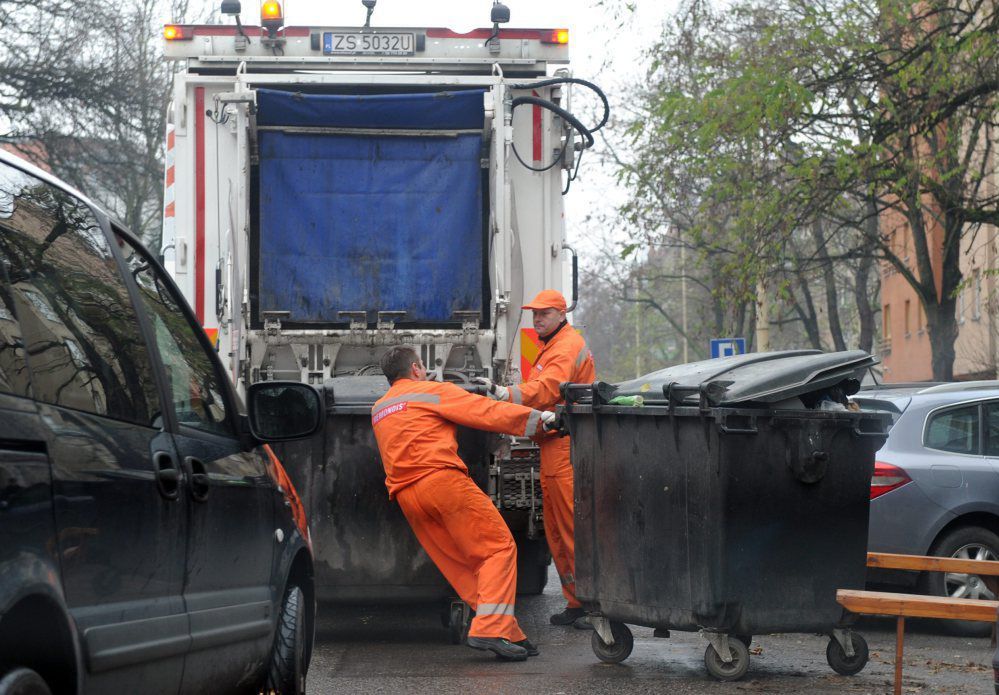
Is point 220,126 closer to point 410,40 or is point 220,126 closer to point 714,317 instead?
point 410,40

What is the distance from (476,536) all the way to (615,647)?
32.3 inches

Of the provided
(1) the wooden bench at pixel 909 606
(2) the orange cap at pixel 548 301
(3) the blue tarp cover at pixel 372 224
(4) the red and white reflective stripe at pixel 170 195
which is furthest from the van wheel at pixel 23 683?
(4) the red and white reflective stripe at pixel 170 195

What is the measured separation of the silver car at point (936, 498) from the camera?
869 cm

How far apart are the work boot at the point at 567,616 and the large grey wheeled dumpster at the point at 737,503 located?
1.34m

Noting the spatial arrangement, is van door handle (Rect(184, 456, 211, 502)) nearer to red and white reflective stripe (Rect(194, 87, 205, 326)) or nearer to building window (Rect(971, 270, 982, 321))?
red and white reflective stripe (Rect(194, 87, 205, 326))

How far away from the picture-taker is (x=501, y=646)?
7152 millimetres

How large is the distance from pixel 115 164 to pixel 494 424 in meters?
18.6

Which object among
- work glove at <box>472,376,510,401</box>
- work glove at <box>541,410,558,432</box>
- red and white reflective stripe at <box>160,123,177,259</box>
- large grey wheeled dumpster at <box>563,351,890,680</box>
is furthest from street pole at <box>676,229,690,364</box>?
large grey wheeled dumpster at <box>563,351,890,680</box>

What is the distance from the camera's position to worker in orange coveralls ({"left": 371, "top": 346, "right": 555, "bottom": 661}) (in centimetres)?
723

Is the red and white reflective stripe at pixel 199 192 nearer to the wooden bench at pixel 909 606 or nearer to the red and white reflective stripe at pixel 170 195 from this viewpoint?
the red and white reflective stripe at pixel 170 195

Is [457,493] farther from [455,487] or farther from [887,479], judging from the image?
[887,479]

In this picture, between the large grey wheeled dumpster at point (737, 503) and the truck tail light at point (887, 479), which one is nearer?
the large grey wheeled dumpster at point (737, 503)

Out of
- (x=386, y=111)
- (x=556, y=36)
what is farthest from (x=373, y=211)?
(x=556, y=36)

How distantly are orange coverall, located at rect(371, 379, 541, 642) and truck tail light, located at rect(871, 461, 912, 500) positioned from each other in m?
2.45
